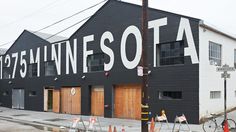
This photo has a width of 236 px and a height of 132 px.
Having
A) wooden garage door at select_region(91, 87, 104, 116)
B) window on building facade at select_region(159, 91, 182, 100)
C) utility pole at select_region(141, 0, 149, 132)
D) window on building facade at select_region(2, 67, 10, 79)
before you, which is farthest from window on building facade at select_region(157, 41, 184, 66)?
window on building facade at select_region(2, 67, 10, 79)

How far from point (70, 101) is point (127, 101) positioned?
6.89 m

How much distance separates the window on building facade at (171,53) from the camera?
20062 millimetres

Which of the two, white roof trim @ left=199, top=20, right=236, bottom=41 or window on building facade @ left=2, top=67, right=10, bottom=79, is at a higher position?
white roof trim @ left=199, top=20, right=236, bottom=41

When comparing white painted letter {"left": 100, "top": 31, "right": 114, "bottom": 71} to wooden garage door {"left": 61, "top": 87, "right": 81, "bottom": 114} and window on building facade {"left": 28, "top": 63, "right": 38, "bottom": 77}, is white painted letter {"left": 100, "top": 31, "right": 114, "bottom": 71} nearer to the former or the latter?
wooden garage door {"left": 61, "top": 87, "right": 81, "bottom": 114}

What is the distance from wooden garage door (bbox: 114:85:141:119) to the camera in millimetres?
22312

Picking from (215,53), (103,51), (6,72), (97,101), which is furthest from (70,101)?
(6,72)

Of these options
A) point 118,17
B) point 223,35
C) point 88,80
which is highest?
point 118,17

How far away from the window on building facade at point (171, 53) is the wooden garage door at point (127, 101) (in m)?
2.72

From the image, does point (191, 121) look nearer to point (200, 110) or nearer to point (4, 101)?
point (200, 110)

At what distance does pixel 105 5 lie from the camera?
82.4ft

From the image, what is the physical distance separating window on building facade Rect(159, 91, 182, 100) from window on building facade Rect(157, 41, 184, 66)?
1.80m

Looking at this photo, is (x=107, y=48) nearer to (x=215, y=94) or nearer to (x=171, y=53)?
(x=171, y=53)

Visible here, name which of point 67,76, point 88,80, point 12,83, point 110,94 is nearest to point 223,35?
point 110,94

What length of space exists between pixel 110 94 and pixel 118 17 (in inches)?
221
